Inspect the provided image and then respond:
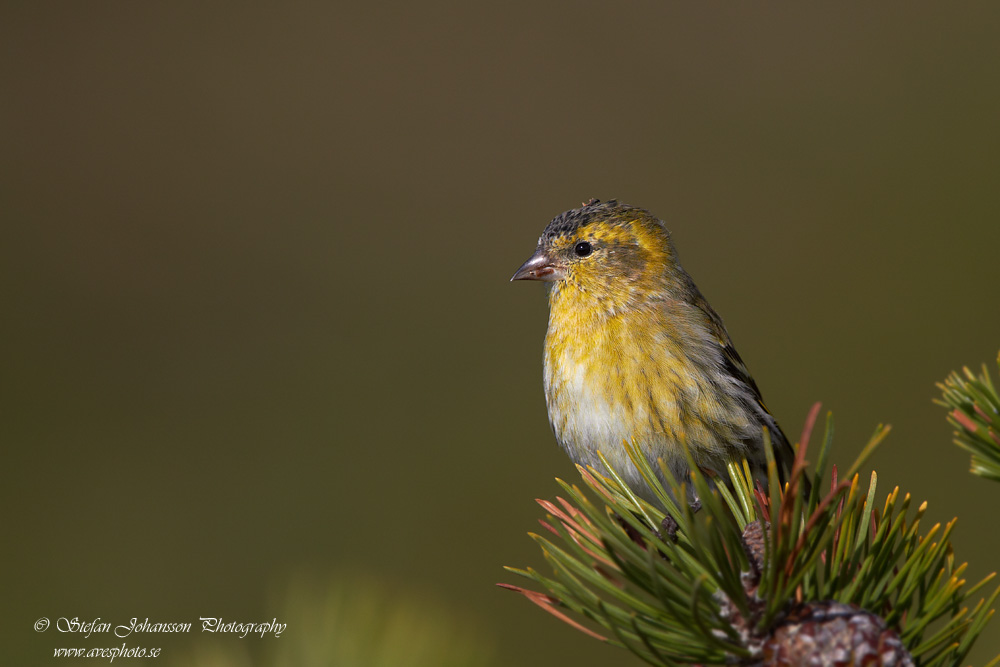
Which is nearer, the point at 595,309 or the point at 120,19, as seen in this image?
the point at 595,309

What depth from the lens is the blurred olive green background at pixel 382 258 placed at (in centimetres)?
573

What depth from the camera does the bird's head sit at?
3393 millimetres

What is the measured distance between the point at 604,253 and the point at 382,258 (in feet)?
13.8

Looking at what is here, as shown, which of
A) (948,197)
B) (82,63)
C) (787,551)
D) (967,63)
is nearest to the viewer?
(787,551)

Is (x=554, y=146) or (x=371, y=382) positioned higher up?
(x=554, y=146)

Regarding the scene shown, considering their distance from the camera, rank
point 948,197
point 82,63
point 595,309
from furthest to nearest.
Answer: point 82,63 → point 948,197 → point 595,309

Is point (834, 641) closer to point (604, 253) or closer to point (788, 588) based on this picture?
point (788, 588)

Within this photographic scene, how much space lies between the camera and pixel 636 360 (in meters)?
3.01

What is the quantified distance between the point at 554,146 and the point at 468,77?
4.13ft

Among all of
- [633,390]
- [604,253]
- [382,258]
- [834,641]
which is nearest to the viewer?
[834,641]

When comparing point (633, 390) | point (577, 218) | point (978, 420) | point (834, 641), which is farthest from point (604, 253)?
point (834, 641)

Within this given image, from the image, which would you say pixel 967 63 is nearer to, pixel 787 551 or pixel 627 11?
pixel 627 11

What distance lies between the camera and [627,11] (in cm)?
797

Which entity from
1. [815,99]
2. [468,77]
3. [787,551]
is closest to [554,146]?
[468,77]
